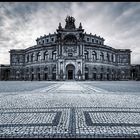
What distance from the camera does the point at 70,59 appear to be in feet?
144

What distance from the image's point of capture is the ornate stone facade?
145 ft

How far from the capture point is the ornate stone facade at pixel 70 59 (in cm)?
4431

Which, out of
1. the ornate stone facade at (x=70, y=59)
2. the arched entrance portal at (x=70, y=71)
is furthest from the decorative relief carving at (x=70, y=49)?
the arched entrance portal at (x=70, y=71)

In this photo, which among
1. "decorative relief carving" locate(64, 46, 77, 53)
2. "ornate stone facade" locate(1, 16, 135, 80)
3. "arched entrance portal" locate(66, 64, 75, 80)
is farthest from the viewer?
"decorative relief carving" locate(64, 46, 77, 53)

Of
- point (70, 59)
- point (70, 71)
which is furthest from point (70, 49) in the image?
point (70, 71)

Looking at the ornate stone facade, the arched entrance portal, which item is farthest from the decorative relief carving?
the arched entrance portal

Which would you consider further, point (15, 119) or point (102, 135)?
point (15, 119)

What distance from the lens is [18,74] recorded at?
2271 inches

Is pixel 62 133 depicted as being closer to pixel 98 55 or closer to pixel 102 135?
pixel 102 135

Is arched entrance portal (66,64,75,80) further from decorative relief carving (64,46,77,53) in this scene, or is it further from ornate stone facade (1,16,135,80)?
decorative relief carving (64,46,77,53)

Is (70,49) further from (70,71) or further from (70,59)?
(70,71)

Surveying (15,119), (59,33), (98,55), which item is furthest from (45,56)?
(15,119)

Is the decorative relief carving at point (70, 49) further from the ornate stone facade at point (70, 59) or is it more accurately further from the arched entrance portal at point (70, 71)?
the arched entrance portal at point (70, 71)

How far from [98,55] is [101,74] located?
296 inches
